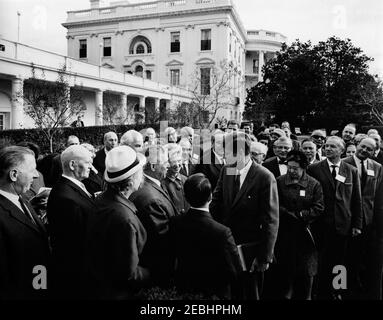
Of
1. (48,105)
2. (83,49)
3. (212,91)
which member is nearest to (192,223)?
(48,105)

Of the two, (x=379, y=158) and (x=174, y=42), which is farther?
(x=174, y=42)

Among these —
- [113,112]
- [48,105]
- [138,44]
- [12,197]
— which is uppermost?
[138,44]

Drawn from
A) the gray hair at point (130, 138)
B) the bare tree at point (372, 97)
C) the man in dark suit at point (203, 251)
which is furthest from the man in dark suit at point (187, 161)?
the bare tree at point (372, 97)

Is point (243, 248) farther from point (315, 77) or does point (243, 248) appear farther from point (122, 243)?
point (315, 77)

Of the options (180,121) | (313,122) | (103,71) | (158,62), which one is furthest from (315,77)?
(158,62)

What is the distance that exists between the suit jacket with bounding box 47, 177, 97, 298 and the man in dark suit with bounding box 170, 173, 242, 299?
0.83 m

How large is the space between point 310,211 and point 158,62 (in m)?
39.4

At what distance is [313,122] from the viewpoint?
776 inches

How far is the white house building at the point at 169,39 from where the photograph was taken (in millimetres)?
36344

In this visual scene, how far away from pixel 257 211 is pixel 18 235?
2194 millimetres

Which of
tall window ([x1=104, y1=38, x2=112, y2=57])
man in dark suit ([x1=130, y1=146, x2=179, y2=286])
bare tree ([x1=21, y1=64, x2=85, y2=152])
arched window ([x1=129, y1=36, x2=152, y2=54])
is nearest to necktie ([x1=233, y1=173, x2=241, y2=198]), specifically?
man in dark suit ([x1=130, y1=146, x2=179, y2=286])

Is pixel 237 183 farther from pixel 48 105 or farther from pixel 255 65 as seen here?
pixel 255 65

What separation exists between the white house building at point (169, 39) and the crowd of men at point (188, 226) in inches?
1167

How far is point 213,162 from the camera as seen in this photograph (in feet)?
19.1
